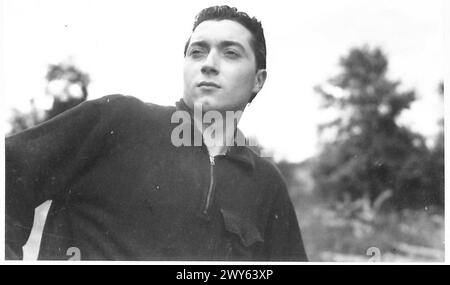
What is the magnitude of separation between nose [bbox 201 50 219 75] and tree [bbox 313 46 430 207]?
435mm

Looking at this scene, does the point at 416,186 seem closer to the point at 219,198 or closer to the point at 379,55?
the point at 379,55

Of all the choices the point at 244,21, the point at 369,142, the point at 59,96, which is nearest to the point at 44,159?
the point at 59,96

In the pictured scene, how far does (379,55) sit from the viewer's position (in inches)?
89.8

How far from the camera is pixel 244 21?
2.11 meters

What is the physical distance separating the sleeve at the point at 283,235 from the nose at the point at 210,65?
0.50m

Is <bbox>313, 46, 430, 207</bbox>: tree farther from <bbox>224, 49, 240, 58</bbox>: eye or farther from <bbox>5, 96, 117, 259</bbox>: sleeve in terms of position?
<bbox>5, 96, 117, 259</bbox>: sleeve

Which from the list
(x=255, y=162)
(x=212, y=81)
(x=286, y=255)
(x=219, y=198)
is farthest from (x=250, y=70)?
(x=286, y=255)

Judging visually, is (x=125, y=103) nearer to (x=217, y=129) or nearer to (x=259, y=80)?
(x=217, y=129)

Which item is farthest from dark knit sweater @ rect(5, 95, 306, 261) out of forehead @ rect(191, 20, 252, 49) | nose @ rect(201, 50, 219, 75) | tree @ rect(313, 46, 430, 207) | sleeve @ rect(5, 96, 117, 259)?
tree @ rect(313, 46, 430, 207)

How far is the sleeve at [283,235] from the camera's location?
2.08 meters

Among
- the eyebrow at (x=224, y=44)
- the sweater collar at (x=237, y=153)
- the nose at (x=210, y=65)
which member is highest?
the eyebrow at (x=224, y=44)

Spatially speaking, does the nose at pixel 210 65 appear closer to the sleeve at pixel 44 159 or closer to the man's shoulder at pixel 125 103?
the man's shoulder at pixel 125 103

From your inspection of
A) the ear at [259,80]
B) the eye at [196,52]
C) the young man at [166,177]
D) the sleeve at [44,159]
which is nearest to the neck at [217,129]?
the young man at [166,177]

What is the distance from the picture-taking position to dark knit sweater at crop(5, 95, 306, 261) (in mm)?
1970
